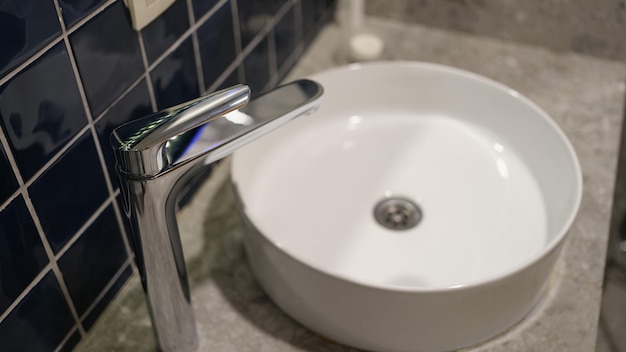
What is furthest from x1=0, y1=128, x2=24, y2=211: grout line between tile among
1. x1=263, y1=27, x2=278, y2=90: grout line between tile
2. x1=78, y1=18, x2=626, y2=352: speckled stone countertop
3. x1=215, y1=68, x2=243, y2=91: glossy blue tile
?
x1=263, y1=27, x2=278, y2=90: grout line between tile

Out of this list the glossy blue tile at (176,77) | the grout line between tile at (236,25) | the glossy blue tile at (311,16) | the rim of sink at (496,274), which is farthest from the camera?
the glossy blue tile at (311,16)

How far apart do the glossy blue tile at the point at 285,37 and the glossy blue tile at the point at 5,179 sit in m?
0.51

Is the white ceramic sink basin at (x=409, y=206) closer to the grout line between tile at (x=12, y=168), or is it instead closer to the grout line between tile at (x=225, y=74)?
the grout line between tile at (x=225, y=74)

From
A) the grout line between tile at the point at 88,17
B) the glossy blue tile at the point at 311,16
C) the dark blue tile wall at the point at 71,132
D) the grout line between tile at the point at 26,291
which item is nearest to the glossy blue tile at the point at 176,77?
the dark blue tile wall at the point at 71,132

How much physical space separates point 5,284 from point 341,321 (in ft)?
0.99

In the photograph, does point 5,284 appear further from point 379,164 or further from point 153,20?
point 379,164

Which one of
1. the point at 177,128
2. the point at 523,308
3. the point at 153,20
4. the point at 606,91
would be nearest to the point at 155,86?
the point at 153,20

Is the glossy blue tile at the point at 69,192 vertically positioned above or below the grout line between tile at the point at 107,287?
above

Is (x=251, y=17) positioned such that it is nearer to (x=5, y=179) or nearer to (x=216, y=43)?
(x=216, y=43)

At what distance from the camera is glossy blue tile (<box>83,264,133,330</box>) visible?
0.69 meters

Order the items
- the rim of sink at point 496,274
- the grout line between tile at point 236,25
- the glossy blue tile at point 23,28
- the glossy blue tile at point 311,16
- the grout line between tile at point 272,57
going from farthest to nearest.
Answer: the glossy blue tile at point 311,16 → the grout line between tile at point 272,57 → the grout line between tile at point 236,25 → the rim of sink at point 496,274 → the glossy blue tile at point 23,28

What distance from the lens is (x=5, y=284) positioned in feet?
1.83

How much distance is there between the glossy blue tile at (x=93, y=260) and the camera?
0.64m

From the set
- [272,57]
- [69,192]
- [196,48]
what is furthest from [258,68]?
[69,192]
